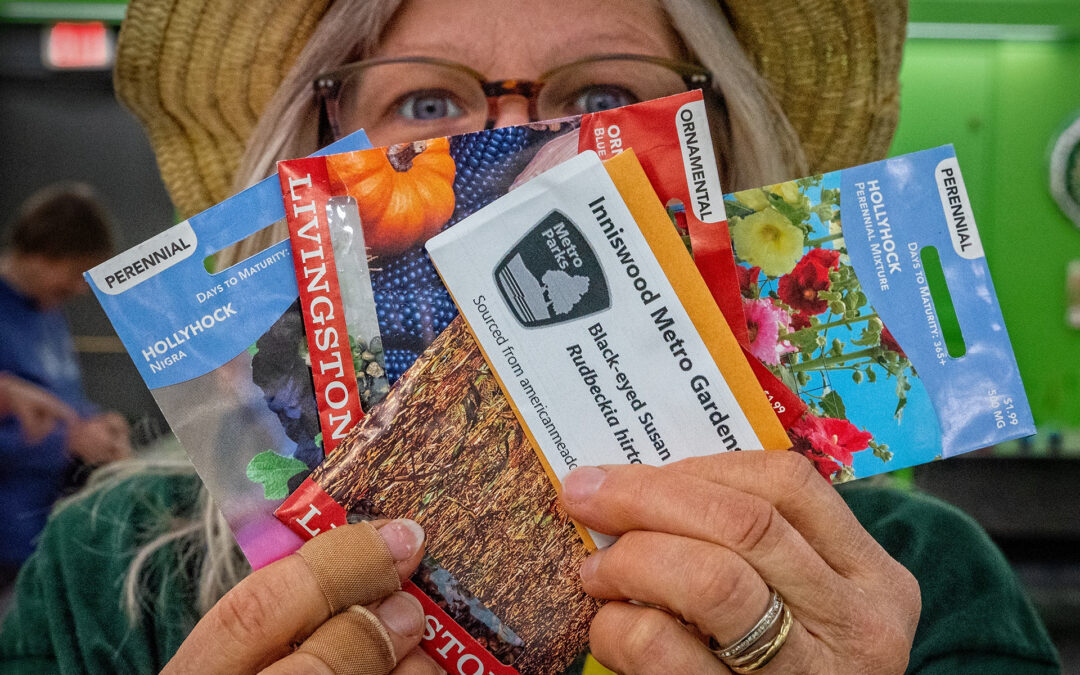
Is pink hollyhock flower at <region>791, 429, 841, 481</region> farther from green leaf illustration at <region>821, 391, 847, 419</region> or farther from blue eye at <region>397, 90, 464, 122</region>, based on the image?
blue eye at <region>397, 90, 464, 122</region>

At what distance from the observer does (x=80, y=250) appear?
3227mm

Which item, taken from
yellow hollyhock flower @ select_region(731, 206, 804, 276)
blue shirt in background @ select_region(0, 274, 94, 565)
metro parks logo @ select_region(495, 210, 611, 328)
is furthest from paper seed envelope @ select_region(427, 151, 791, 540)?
blue shirt in background @ select_region(0, 274, 94, 565)

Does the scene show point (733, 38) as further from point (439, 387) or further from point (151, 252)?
point (151, 252)

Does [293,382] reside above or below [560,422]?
above

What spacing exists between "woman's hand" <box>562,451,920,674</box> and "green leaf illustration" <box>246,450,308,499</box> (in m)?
0.26

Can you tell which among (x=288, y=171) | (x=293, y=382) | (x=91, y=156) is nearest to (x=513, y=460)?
(x=293, y=382)

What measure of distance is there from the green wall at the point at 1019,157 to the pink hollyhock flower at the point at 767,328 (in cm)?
380

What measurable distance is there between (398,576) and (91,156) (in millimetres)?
4209

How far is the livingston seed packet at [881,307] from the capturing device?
2.38 ft

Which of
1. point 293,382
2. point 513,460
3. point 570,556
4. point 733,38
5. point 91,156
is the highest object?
point 91,156

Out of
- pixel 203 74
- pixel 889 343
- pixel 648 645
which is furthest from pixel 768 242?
pixel 203 74

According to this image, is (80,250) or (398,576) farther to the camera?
(80,250)

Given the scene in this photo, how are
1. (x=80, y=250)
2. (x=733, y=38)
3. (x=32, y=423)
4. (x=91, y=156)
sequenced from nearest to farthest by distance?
(x=733, y=38) < (x=32, y=423) < (x=80, y=250) < (x=91, y=156)

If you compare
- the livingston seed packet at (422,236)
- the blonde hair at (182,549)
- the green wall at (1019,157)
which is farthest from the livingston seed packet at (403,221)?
the green wall at (1019,157)
